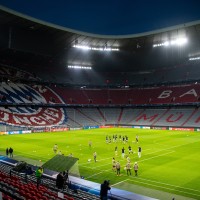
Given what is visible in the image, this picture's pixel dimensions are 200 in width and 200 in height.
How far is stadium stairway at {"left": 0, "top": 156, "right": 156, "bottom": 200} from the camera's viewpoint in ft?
41.9

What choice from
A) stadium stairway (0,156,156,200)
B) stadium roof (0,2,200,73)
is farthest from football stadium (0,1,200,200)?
stadium stairway (0,156,156,200)

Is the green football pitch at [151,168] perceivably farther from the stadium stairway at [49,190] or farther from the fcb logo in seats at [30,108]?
the fcb logo in seats at [30,108]

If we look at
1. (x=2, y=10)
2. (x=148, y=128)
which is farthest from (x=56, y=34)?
(x=148, y=128)

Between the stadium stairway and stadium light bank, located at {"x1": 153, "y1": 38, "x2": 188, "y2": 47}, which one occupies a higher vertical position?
stadium light bank, located at {"x1": 153, "y1": 38, "x2": 188, "y2": 47}

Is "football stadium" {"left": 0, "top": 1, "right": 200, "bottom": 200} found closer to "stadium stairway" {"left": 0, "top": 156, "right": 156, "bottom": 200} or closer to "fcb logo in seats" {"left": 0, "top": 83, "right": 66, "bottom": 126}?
"fcb logo in seats" {"left": 0, "top": 83, "right": 66, "bottom": 126}

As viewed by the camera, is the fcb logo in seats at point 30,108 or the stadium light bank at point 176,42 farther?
the stadium light bank at point 176,42

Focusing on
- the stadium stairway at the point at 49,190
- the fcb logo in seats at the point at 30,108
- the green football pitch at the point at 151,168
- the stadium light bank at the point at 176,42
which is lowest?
the green football pitch at the point at 151,168

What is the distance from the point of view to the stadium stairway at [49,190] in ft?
41.9

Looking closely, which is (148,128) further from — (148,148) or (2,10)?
(2,10)

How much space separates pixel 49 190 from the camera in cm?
1585

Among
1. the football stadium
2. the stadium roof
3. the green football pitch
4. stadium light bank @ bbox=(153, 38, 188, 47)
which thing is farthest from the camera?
stadium light bank @ bbox=(153, 38, 188, 47)

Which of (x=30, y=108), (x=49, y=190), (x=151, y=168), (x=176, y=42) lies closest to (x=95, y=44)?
(x=176, y=42)

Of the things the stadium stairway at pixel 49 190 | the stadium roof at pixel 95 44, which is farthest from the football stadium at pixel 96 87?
the stadium stairway at pixel 49 190

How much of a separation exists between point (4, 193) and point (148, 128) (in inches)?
2641
